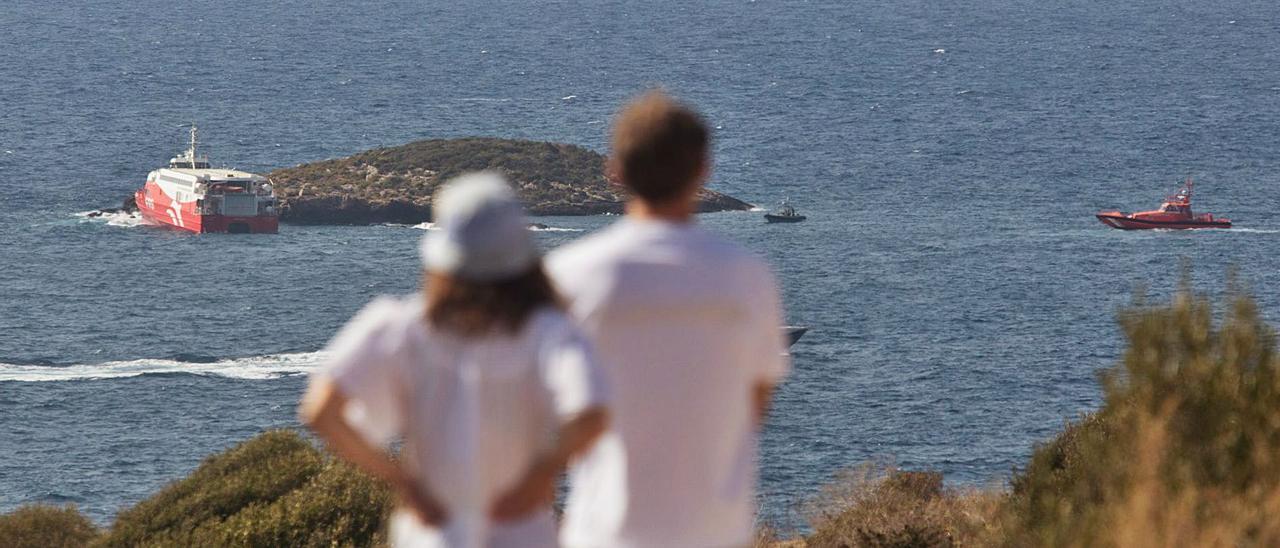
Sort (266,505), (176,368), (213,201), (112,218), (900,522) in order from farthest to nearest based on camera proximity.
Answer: (112,218) < (213,201) < (176,368) < (266,505) < (900,522)

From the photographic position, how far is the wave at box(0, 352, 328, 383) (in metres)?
115

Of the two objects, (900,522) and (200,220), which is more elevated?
(900,522)

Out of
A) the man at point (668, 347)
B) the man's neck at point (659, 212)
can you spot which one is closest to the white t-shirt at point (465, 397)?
the man at point (668, 347)

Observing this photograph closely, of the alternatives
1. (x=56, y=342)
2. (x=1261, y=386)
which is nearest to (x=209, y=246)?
(x=56, y=342)

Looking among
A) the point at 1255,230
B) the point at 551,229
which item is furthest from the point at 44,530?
the point at 1255,230

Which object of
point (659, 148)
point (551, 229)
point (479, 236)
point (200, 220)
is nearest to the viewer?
point (479, 236)

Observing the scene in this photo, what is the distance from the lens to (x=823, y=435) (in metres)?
95.2

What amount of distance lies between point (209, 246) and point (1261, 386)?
559 ft

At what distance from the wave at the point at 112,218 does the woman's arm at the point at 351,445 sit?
185932mm

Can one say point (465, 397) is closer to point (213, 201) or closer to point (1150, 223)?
point (213, 201)

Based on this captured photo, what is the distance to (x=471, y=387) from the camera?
5637 millimetres

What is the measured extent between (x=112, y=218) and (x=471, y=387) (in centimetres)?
19015

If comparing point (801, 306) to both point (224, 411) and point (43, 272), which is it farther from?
point (43, 272)

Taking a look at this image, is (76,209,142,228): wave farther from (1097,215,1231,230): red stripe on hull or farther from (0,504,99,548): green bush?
(0,504,99,548): green bush
